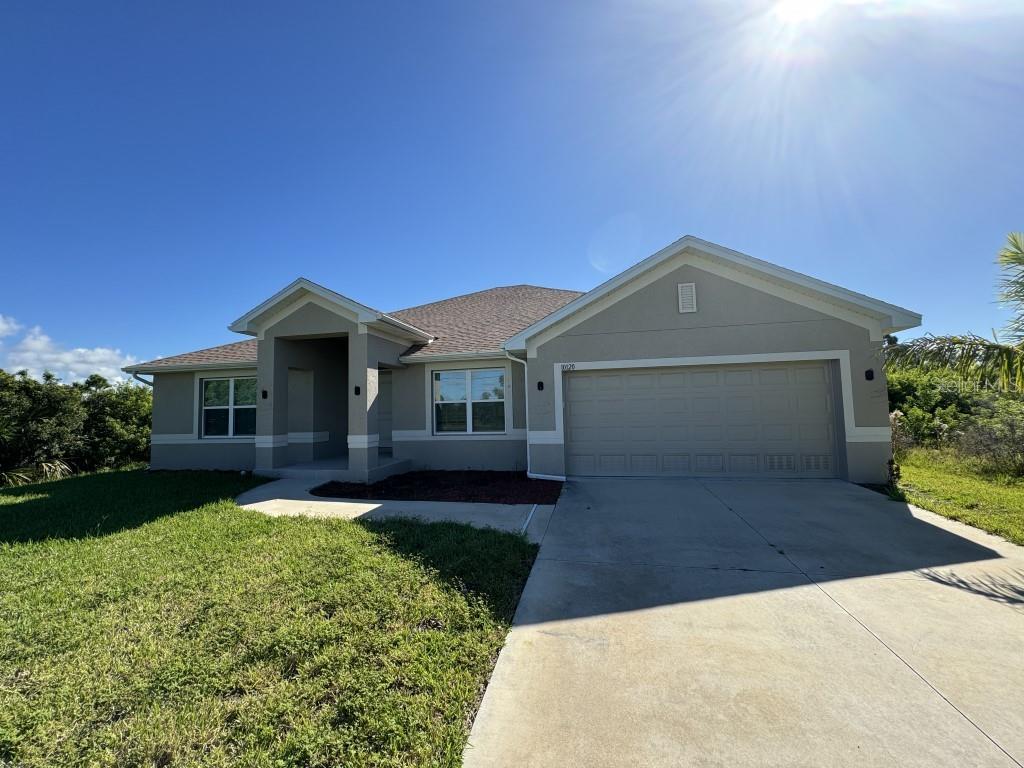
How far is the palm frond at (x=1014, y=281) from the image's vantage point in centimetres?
645

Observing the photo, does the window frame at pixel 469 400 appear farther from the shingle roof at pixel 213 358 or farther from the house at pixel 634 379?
the shingle roof at pixel 213 358

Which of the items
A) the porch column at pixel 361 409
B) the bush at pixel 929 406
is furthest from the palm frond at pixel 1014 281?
the porch column at pixel 361 409

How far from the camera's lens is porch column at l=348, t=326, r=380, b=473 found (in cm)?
948

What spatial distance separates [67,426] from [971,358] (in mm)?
23384

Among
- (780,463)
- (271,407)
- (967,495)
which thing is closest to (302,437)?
(271,407)

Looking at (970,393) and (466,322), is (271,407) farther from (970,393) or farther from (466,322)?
(970,393)

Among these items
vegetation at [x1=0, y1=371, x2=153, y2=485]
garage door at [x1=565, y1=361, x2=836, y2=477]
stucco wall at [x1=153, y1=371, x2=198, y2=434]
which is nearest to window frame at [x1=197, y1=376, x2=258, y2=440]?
stucco wall at [x1=153, y1=371, x2=198, y2=434]

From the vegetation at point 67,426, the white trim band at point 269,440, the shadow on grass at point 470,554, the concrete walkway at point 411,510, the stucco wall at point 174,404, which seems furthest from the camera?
the vegetation at point 67,426

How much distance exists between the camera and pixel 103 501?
7848mm

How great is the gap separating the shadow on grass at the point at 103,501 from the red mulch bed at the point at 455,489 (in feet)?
7.39

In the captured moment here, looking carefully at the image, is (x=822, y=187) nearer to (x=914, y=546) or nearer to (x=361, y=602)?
(x=914, y=546)

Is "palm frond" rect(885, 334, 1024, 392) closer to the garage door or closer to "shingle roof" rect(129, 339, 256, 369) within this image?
the garage door

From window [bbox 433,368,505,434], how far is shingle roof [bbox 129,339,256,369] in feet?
17.5

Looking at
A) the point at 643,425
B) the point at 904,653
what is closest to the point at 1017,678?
Result: the point at 904,653
